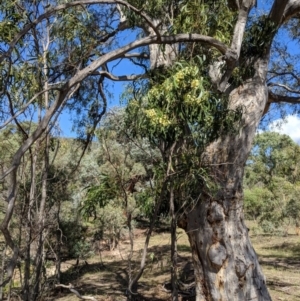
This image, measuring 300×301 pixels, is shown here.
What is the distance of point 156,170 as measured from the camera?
4.64 m

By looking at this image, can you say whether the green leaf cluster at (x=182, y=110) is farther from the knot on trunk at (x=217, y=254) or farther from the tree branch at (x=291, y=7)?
the tree branch at (x=291, y=7)

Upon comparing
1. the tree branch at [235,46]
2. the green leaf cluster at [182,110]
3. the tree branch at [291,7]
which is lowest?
the green leaf cluster at [182,110]

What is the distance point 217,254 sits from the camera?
5.65 m

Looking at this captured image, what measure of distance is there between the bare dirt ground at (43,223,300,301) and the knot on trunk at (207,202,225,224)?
97 centimetres

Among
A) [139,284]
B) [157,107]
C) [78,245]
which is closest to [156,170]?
[157,107]

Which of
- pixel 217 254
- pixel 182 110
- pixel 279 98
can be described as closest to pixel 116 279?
pixel 217 254

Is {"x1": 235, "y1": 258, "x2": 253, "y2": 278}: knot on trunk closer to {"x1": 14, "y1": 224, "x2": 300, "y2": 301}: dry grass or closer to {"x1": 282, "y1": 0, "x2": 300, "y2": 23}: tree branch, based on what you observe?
{"x1": 14, "y1": 224, "x2": 300, "y2": 301}: dry grass

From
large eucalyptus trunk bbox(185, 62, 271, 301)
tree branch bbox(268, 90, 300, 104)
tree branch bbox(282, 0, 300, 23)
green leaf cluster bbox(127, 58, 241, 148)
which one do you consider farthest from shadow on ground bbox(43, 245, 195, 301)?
tree branch bbox(282, 0, 300, 23)

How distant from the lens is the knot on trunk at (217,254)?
563cm

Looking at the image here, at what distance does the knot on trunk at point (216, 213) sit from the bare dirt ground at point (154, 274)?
975mm

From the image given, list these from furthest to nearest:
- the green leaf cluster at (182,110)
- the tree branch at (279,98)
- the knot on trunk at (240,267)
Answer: the tree branch at (279,98), the knot on trunk at (240,267), the green leaf cluster at (182,110)

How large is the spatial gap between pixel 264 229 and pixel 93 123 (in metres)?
12.3

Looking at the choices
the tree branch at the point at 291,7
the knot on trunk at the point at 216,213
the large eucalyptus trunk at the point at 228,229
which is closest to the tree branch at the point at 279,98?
the tree branch at the point at 291,7

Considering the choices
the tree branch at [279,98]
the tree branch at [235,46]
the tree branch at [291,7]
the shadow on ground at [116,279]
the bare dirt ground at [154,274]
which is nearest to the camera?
the tree branch at [235,46]
